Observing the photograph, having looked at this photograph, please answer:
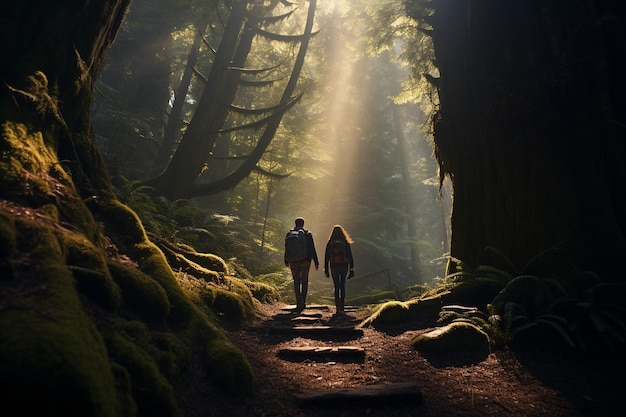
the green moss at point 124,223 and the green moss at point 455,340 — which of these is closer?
the green moss at point 455,340

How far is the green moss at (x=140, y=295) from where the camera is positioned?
12.6 ft

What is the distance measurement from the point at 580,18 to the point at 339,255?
6.62 metres

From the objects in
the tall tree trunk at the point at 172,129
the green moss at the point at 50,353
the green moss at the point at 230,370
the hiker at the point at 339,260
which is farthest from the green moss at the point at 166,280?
the tall tree trunk at the point at 172,129

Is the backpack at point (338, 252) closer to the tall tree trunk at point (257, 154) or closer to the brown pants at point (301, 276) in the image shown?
the brown pants at point (301, 276)

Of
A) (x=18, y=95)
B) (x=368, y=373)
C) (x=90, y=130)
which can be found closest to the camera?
(x=18, y=95)

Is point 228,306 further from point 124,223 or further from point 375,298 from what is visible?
point 375,298

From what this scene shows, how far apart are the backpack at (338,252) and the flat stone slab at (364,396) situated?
16.8ft

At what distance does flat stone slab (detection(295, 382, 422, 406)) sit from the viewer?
3.66 m

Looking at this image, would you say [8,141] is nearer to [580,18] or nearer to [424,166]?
[580,18]

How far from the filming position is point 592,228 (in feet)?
18.0

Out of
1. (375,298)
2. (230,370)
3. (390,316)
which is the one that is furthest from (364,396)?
(375,298)

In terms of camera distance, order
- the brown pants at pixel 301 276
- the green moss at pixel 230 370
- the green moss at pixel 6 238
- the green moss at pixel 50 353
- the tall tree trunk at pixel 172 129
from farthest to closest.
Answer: the tall tree trunk at pixel 172 129
the brown pants at pixel 301 276
the green moss at pixel 230 370
the green moss at pixel 6 238
the green moss at pixel 50 353

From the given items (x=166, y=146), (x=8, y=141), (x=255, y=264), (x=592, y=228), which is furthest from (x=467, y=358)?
(x=166, y=146)

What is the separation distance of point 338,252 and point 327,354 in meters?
4.03
